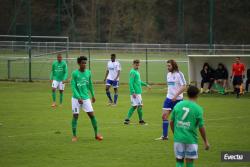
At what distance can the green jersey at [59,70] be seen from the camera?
27.4m

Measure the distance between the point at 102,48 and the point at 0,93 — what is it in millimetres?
23882

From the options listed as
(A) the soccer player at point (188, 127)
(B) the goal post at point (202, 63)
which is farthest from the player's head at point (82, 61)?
(B) the goal post at point (202, 63)

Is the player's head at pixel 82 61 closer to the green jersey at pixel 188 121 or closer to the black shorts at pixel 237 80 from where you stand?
the green jersey at pixel 188 121

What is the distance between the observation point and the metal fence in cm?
4625

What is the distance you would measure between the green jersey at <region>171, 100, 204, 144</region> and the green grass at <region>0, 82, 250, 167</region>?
2589 mm

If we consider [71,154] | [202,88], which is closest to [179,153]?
[71,154]

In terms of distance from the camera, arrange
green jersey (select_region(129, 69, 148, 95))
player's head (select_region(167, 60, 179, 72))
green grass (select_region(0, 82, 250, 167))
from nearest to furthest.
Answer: green grass (select_region(0, 82, 250, 167)) < player's head (select_region(167, 60, 179, 72)) < green jersey (select_region(129, 69, 148, 95))

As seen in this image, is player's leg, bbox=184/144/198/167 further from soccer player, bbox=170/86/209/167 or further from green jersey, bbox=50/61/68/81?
green jersey, bbox=50/61/68/81

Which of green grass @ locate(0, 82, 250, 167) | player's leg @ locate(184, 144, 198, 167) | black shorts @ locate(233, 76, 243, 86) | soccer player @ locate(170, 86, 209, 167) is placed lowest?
green grass @ locate(0, 82, 250, 167)

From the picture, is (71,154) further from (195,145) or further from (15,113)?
(15,113)

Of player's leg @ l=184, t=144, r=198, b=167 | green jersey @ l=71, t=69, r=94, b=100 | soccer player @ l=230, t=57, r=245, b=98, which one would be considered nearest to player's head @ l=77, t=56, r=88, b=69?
green jersey @ l=71, t=69, r=94, b=100

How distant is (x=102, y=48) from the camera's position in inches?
2251

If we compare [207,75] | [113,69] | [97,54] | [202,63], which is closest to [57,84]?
[113,69]

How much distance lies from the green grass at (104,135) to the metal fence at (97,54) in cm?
1691
